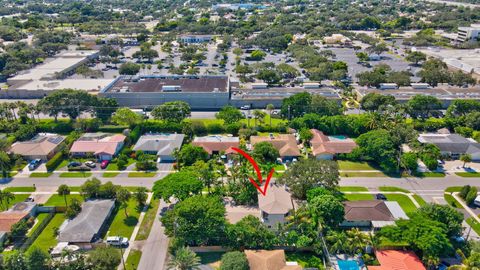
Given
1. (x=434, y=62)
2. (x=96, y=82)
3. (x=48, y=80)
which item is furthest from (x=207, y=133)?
(x=434, y=62)

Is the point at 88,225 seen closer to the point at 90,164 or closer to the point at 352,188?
the point at 90,164

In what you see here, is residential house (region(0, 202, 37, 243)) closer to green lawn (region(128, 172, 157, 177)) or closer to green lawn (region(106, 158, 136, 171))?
green lawn (region(106, 158, 136, 171))

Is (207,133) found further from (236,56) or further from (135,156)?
(236,56)

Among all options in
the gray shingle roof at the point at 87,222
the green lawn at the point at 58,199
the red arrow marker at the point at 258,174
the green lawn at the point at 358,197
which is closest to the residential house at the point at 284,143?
the red arrow marker at the point at 258,174

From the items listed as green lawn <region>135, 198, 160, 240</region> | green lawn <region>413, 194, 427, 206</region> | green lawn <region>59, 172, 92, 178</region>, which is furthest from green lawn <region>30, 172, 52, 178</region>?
green lawn <region>413, 194, 427, 206</region>

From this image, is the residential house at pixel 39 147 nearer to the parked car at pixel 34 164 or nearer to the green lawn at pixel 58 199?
the parked car at pixel 34 164
